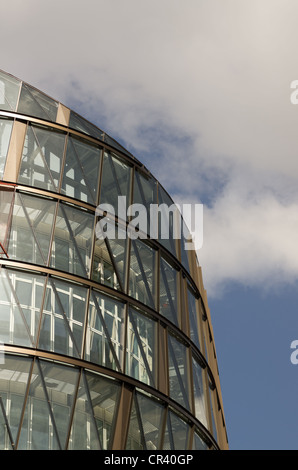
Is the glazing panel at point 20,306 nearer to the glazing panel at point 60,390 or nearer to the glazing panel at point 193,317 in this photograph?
the glazing panel at point 60,390

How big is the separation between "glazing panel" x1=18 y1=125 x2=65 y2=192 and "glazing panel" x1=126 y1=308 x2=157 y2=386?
17.5ft

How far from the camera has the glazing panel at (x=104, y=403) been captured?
23.5 meters

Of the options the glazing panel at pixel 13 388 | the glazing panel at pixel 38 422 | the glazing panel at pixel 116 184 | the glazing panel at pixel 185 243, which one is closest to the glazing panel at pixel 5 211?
the glazing panel at pixel 116 184

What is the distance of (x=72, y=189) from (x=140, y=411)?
8.17 metres

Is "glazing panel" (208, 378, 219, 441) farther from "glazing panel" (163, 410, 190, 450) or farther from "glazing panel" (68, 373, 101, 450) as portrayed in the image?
"glazing panel" (68, 373, 101, 450)

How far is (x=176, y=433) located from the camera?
84.5 feet

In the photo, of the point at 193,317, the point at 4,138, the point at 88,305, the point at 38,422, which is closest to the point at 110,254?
the point at 88,305

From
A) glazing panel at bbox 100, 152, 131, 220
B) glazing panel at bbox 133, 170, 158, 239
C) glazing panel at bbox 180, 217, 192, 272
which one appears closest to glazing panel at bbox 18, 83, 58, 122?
glazing panel at bbox 100, 152, 131, 220

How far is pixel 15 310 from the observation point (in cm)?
2444

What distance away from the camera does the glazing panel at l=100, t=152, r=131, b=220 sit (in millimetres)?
29219

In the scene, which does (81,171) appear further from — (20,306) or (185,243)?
(20,306)

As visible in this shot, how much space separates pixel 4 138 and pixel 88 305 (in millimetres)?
6944

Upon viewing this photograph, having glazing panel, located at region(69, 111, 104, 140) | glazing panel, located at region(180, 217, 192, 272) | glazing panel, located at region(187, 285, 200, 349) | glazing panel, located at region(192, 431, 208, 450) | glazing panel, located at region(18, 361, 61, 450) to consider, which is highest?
glazing panel, located at region(69, 111, 104, 140)

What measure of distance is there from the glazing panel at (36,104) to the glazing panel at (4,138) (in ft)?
2.79
